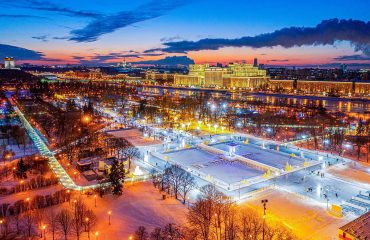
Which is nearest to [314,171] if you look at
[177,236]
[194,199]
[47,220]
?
[194,199]

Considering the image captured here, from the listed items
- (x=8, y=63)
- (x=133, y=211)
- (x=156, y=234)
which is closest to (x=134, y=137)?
(x=133, y=211)

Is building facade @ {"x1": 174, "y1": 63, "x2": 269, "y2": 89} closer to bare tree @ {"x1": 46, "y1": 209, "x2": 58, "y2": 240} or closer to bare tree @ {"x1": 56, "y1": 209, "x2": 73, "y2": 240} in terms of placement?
bare tree @ {"x1": 46, "y1": 209, "x2": 58, "y2": 240}

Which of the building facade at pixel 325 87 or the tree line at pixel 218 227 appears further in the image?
the building facade at pixel 325 87

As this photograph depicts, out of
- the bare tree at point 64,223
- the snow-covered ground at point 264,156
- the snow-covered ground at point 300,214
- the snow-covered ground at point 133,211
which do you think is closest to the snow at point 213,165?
the snow-covered ground at point 264,156

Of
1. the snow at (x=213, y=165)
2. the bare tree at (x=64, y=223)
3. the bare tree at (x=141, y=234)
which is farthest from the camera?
the snow at (x=213, y=165)

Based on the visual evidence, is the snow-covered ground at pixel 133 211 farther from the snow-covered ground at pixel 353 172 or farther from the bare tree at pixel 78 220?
the snow-covered ground at pixel 353 172

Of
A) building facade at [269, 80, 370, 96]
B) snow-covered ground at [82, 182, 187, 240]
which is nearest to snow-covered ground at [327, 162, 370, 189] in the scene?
snow-covered ground at [82, 182, 187, 240]

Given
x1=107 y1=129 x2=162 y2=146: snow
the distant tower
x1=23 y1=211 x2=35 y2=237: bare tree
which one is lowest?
x1=23 y1=211 x2=35 y2=237: bare tree

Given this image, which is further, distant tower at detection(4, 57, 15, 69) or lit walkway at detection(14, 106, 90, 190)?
distant tower at detection(4, 57, 15, 69)
